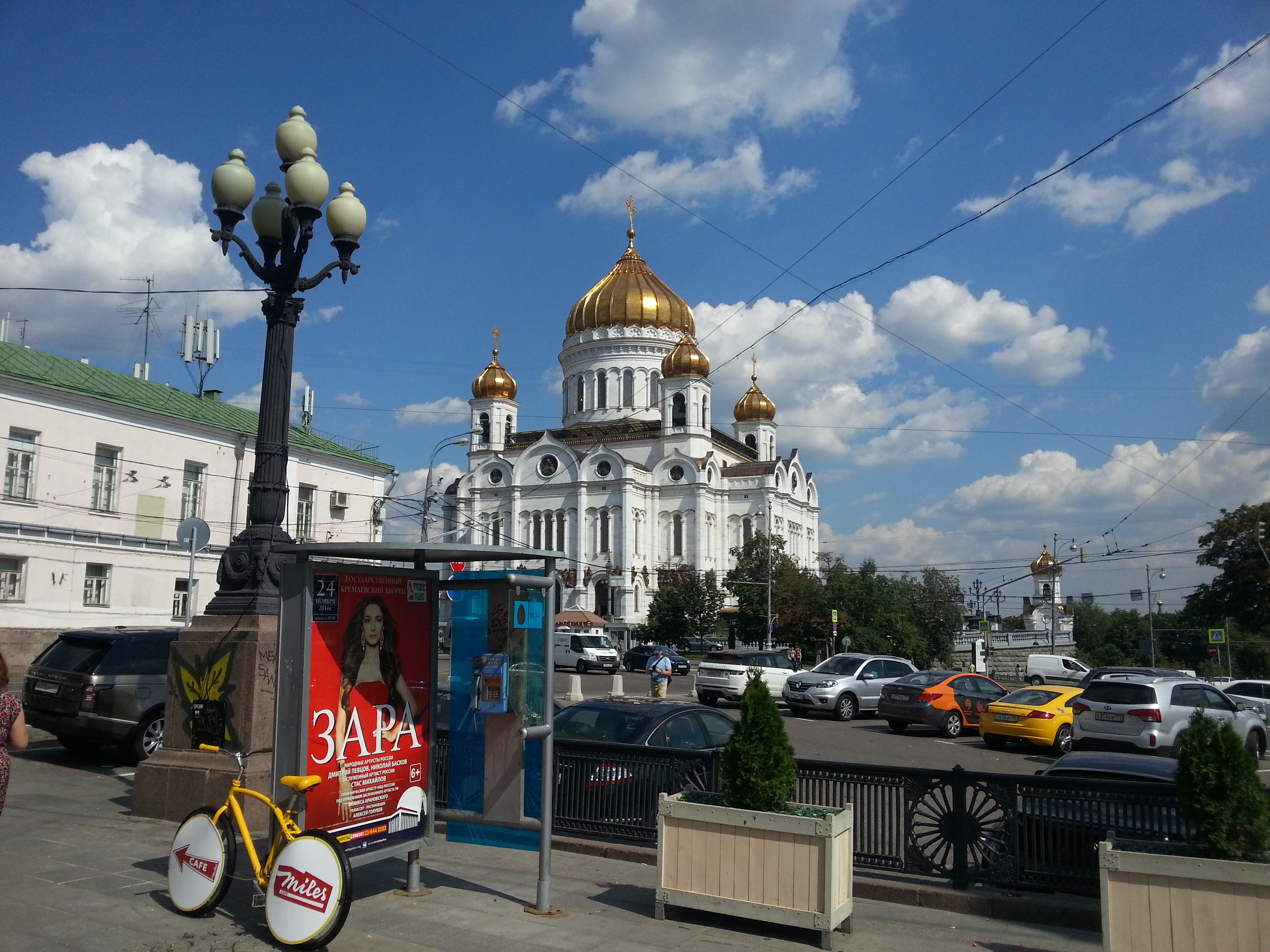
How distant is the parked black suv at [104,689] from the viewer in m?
12.0

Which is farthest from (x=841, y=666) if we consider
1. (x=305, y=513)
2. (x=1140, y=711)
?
(x=305, y=513)

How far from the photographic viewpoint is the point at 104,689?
1200 centimetres

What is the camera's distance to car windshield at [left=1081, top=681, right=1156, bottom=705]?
16.0m

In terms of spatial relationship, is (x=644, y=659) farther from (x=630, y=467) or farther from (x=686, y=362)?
(x=686, y=362)

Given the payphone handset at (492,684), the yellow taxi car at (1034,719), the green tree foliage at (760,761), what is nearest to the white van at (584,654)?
the yellow taxi car at (1034,719)

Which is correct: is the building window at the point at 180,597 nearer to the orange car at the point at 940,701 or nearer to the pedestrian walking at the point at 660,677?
the pedestrian walking at the point at 660,677

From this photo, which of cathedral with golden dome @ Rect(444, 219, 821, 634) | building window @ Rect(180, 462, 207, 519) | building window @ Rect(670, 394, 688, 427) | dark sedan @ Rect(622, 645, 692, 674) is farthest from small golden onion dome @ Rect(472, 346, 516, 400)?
building window @ Rect(180, 462, 207, 519)

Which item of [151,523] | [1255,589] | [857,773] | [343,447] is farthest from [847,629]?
[857,773]

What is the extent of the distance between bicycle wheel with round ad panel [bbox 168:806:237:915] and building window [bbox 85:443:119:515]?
22.7 m

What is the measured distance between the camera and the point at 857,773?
7.59 meters

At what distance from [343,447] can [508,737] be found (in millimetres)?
26019

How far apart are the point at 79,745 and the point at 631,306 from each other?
61.4 metres

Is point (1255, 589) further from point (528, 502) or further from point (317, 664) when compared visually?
point (317, 664)

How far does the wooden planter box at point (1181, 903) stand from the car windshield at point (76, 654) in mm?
11542
